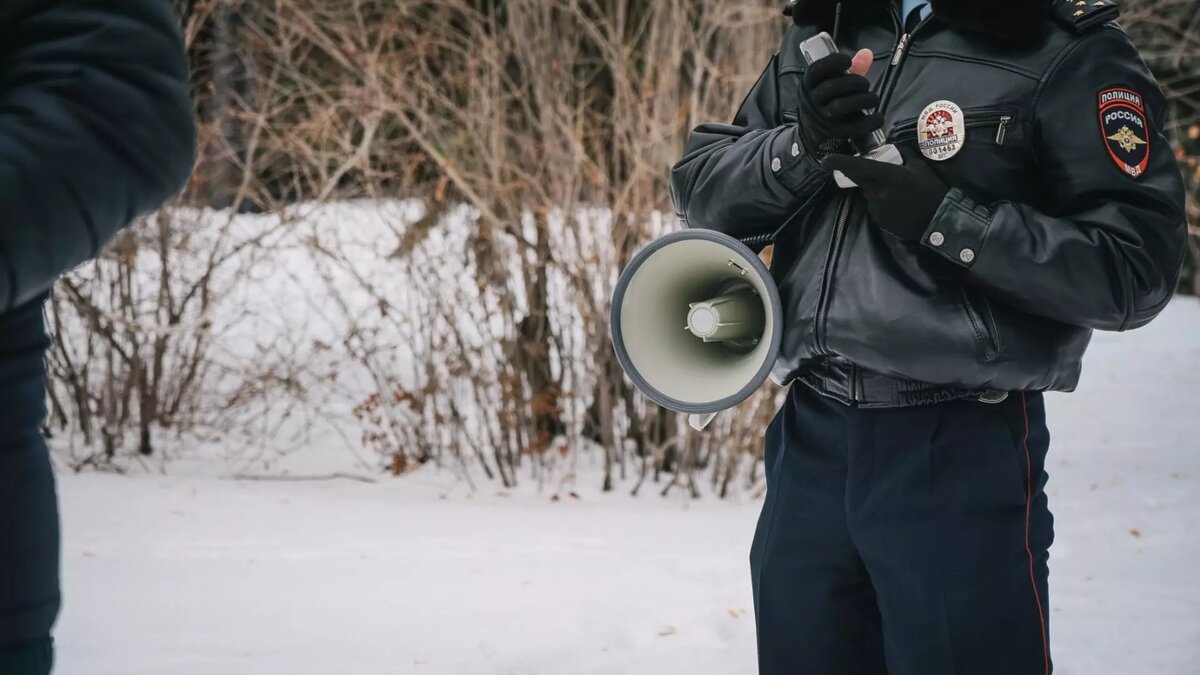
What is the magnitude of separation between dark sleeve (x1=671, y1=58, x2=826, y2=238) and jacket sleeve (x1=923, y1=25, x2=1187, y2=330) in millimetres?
243

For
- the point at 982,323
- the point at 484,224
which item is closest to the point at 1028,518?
the point at 982,323

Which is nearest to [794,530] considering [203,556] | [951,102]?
[951,102]

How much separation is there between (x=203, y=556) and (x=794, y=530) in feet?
11.4

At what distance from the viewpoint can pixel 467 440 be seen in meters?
6.51

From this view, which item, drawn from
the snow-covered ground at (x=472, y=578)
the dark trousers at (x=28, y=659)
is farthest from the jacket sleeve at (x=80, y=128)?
the snow-covered ground at (x=472, y=578)

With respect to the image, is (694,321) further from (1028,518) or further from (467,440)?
(467,440)

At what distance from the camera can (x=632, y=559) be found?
15.6 feet

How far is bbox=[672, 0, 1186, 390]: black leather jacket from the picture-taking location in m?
1.68

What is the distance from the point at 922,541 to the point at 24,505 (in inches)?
48.2

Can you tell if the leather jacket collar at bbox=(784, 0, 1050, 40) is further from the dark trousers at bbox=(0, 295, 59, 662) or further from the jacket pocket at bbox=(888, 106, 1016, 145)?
the dark trousers at bbox=(0, 295, 59, 662)

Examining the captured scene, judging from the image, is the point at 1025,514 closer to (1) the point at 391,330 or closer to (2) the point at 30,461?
(2) the point at 30,461

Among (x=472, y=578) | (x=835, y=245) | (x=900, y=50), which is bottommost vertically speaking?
(x=472, y=578)

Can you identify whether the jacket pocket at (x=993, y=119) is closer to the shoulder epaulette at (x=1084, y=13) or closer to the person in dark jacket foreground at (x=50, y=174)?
the shoulder epaulette at (x=1084, y=13)

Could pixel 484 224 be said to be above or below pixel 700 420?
above
